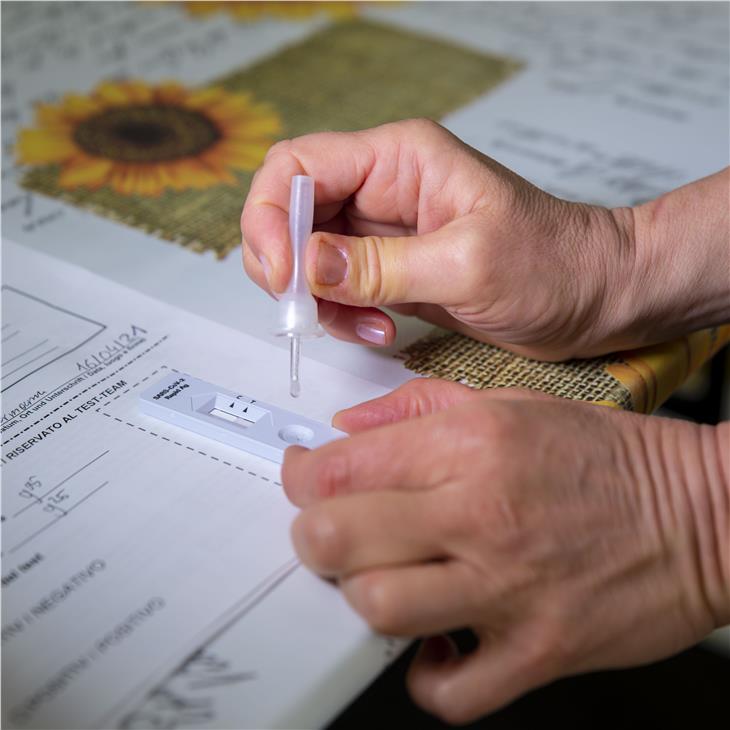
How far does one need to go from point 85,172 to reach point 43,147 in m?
0.08

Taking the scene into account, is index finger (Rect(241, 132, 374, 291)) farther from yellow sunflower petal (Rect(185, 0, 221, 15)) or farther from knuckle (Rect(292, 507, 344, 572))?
yellow sunflower petal (Rect(185, 0, 221, 15))

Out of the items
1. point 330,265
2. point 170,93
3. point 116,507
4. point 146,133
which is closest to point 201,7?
point 170,93

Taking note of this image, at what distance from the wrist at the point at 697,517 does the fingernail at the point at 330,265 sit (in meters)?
0.22

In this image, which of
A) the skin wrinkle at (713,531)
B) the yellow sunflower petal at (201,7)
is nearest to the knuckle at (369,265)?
the skin wrinkle at (713,531)

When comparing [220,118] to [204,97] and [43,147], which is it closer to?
[204,97]

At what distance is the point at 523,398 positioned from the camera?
0.58 metres

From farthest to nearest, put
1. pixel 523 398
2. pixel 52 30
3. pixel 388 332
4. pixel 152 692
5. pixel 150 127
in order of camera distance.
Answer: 1. pixel 52 30
2. pixel 150 127
3. pixel 388 332
4. pixel 523 398
5. pixel 152 692

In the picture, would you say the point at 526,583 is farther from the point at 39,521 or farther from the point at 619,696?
the point at 619,696

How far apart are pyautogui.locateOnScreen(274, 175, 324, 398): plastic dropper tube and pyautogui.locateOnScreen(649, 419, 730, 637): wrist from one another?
0.74ft

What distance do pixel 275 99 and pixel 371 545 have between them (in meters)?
0.71

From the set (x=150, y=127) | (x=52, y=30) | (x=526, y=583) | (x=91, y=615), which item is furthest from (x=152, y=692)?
(x=52, y=30)

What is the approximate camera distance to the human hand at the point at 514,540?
0.49m

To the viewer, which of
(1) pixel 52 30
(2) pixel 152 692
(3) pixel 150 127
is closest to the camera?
(2) pixel 152 692

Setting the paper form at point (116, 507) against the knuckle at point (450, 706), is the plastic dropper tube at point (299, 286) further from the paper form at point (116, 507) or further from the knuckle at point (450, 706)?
the knuckle at point (450, 706)
